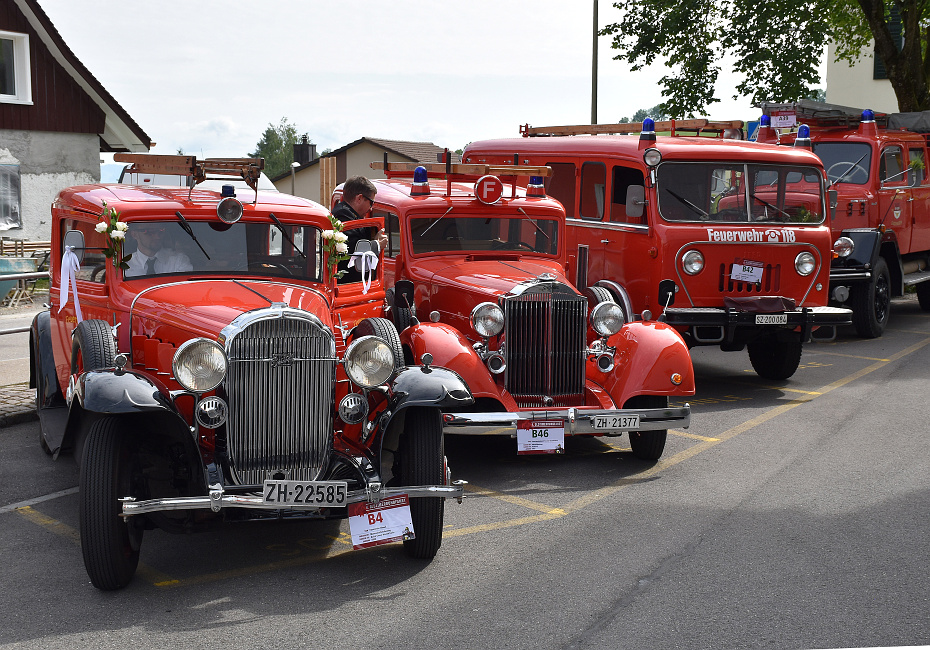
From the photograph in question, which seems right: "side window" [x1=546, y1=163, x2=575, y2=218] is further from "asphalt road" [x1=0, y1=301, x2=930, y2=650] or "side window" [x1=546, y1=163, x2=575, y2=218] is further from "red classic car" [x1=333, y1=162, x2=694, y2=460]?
"asphalt road" [x1=0, y1=301, x2=930, y2=650]

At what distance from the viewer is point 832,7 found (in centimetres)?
2227

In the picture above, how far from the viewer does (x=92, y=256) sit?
20.5 ft

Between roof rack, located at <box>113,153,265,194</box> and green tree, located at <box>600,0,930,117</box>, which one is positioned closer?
roof rack, located at <box>113,153,265,194</box>

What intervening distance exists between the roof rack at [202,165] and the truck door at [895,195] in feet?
33.0

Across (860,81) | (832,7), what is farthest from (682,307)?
(860,81)

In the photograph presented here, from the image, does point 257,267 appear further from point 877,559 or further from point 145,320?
point 877,559

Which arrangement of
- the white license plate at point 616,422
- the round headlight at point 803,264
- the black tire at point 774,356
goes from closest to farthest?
the white license plate at point 616,422 < the round headlight at point 803,264 < the black tire at point 774,356

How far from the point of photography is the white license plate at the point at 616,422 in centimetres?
677

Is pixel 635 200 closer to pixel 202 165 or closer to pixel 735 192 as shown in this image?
pixel 735 192

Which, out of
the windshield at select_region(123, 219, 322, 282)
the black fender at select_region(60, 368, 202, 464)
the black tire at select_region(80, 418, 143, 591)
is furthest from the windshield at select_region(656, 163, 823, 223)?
the black tire at select_region(80, 418, 143, 591)

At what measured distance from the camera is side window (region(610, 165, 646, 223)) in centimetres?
990

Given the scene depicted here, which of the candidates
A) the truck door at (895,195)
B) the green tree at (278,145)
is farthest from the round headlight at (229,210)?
the green tree at (278,145)

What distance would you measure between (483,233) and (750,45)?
15.2 m

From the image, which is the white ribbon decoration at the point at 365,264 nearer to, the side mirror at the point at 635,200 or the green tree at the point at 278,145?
the side mirror at the point at 635,200
